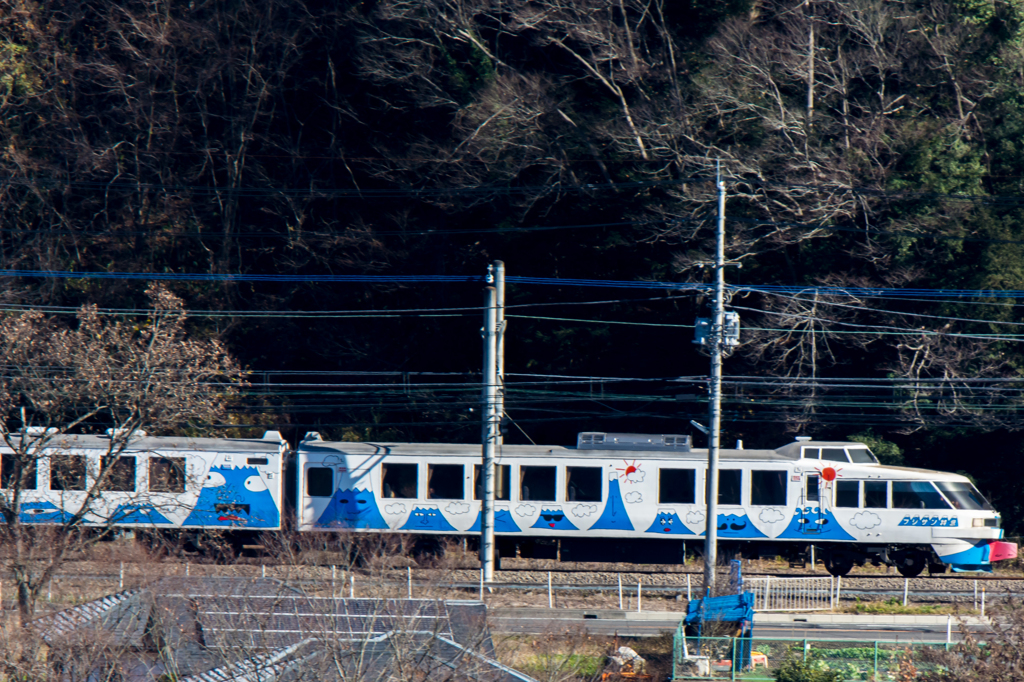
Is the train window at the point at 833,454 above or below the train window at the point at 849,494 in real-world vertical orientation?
above

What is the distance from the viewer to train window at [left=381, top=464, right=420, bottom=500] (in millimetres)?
25859

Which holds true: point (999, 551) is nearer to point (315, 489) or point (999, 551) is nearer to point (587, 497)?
point (587, 497)

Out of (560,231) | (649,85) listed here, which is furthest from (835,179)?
(560,231)

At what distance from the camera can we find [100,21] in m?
43.2

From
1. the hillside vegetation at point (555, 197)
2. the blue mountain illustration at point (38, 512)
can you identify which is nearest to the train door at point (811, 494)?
the hillside vegetation at point (555, 197)

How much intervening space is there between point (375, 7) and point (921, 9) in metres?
19.5

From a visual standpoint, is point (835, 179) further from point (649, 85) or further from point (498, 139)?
point (498, 139)

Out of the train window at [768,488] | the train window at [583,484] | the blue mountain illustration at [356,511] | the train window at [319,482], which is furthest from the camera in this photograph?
the train window at [319,482]

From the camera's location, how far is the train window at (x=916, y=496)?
24.7 m

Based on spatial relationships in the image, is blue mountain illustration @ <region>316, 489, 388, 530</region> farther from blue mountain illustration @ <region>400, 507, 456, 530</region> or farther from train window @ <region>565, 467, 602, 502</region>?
train window @ <region>565, 467, 602, 502</region>

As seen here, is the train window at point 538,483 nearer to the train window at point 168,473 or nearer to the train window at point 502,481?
the train window at point 502,481

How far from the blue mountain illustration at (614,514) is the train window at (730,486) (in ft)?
7.68

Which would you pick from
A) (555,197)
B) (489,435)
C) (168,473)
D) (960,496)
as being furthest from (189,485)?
(960,496)

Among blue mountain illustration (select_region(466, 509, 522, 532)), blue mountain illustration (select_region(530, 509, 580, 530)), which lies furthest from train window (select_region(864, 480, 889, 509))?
blue mountain illustration (select_region(466, 509, 522, 532))
